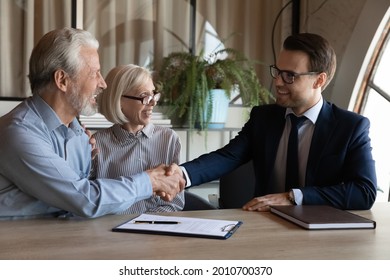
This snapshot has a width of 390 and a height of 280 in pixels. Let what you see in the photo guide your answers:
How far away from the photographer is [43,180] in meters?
1.70

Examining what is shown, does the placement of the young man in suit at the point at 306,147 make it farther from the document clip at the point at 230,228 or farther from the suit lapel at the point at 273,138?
the document clip at the point at 230,228

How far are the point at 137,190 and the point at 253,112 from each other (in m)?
0.93

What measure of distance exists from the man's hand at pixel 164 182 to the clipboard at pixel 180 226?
22 centimetres

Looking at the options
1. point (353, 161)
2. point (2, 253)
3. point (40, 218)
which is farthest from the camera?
point (353, 161)

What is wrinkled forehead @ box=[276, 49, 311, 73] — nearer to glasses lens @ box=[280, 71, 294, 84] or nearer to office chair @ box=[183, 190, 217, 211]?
glasses lens @ box=[280, 71, 294, 84]

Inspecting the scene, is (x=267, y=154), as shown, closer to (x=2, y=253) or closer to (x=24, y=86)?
(x=2, y=253)

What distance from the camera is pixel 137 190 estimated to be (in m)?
1.84

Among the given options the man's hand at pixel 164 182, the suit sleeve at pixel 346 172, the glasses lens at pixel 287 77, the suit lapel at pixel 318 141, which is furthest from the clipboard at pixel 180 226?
the glasses lens at pixel 287 77

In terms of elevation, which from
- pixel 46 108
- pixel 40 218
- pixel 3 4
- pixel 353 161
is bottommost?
pixel 40 218

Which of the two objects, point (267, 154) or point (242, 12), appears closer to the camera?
point (267, 154)

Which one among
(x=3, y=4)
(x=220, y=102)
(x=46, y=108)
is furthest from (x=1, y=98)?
(x=46, y=108)

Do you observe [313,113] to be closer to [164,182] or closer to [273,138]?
[273,138]

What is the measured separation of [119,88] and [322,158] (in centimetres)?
96

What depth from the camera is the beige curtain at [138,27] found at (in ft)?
11.4
